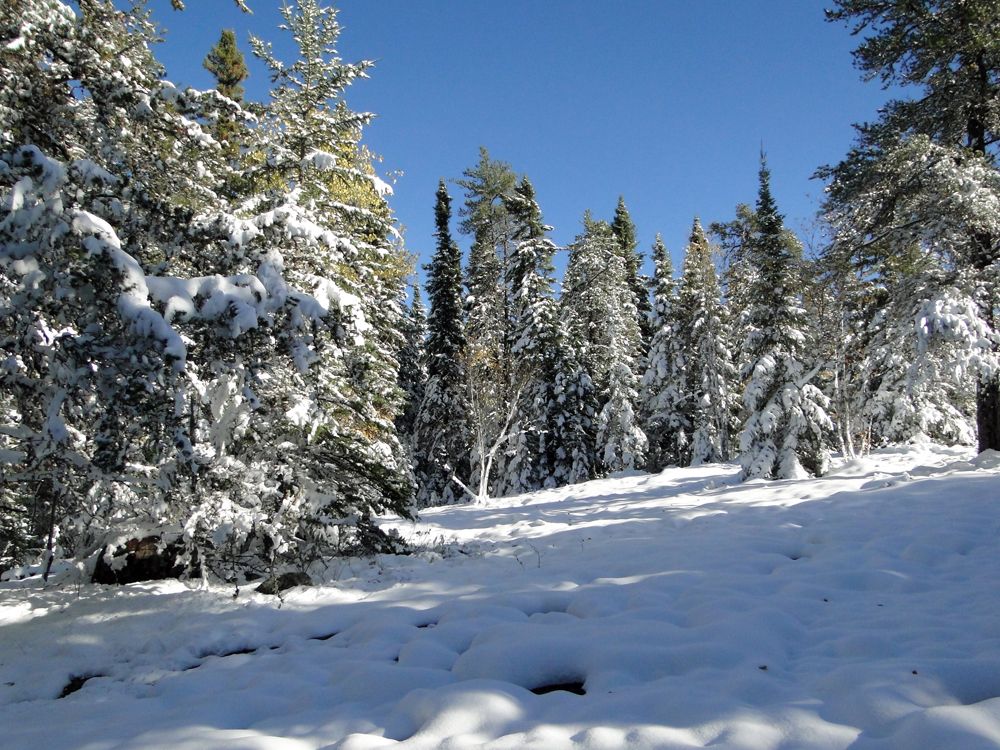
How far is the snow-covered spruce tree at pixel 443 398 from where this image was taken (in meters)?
25.3

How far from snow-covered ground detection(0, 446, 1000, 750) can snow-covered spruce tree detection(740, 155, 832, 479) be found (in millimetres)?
7032

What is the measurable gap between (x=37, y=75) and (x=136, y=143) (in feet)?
2.91

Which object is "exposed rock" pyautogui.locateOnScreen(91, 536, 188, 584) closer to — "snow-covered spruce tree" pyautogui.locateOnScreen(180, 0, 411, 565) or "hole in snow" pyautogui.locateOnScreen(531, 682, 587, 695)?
"snow-covered spruce tree" pyautogui.locateOnScreen(180, 0, 411, 565)

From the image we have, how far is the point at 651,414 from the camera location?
29703 millimetres

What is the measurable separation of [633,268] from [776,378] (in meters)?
23.9

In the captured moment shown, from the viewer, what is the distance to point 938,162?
10203mm

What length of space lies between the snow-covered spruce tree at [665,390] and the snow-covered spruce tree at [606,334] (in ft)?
3.69

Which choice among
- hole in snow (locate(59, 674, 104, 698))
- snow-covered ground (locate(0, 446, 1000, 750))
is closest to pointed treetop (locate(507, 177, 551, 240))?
snow-covered ground (locate(0, 446, 1000, 750))

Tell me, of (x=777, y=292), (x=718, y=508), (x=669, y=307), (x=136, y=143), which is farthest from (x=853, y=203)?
(x=669, y=307)

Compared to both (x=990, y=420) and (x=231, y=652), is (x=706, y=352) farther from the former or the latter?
(x=231, y=652)

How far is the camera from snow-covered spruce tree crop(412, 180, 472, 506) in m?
25.3

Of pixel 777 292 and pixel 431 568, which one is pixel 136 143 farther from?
pixel 777 292

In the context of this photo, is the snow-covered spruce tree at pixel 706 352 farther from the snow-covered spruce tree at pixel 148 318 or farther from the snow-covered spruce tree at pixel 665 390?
the snow-covered spruce tree at pixel 148 318

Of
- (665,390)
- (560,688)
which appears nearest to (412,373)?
(665,390)
